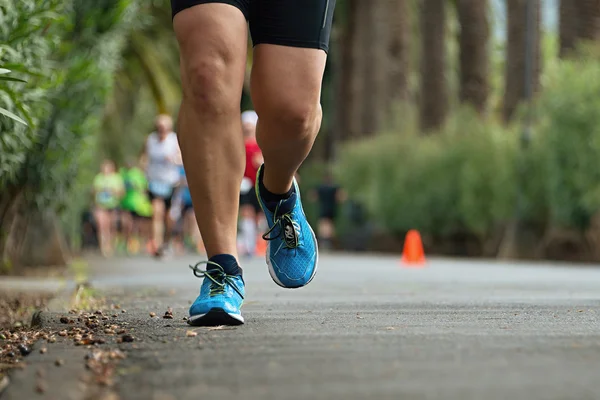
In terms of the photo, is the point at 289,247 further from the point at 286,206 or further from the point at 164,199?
the point at 164,199

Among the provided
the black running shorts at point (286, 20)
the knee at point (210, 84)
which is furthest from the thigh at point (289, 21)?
the knee at point (210, 84)

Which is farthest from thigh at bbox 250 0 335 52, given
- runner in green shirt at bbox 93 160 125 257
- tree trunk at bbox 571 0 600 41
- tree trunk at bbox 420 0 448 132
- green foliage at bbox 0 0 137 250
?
tree trunk at bbox 420 0 448 132

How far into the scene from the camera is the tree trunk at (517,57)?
25375 millimetres

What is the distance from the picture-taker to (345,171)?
33.1 meters

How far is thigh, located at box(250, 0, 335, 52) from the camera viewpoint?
5.23 meters

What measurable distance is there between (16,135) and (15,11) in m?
1.05

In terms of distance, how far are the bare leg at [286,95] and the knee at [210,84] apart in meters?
0.17

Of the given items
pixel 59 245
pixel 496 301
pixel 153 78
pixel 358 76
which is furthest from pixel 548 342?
pixel 358 76

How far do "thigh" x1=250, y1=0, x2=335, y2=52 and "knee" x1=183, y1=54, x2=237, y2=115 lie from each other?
222 mm

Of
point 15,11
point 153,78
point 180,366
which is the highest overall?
→ point 153,78

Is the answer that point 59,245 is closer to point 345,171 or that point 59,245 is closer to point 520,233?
point 520,233

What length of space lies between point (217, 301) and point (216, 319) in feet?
0.24

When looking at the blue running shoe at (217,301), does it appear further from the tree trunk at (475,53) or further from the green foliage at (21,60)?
→ the tree trunk at (475,53)

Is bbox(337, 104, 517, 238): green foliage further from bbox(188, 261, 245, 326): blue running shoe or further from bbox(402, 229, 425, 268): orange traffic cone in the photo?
bbox(188, 261, 245, 326): blue running shoe
